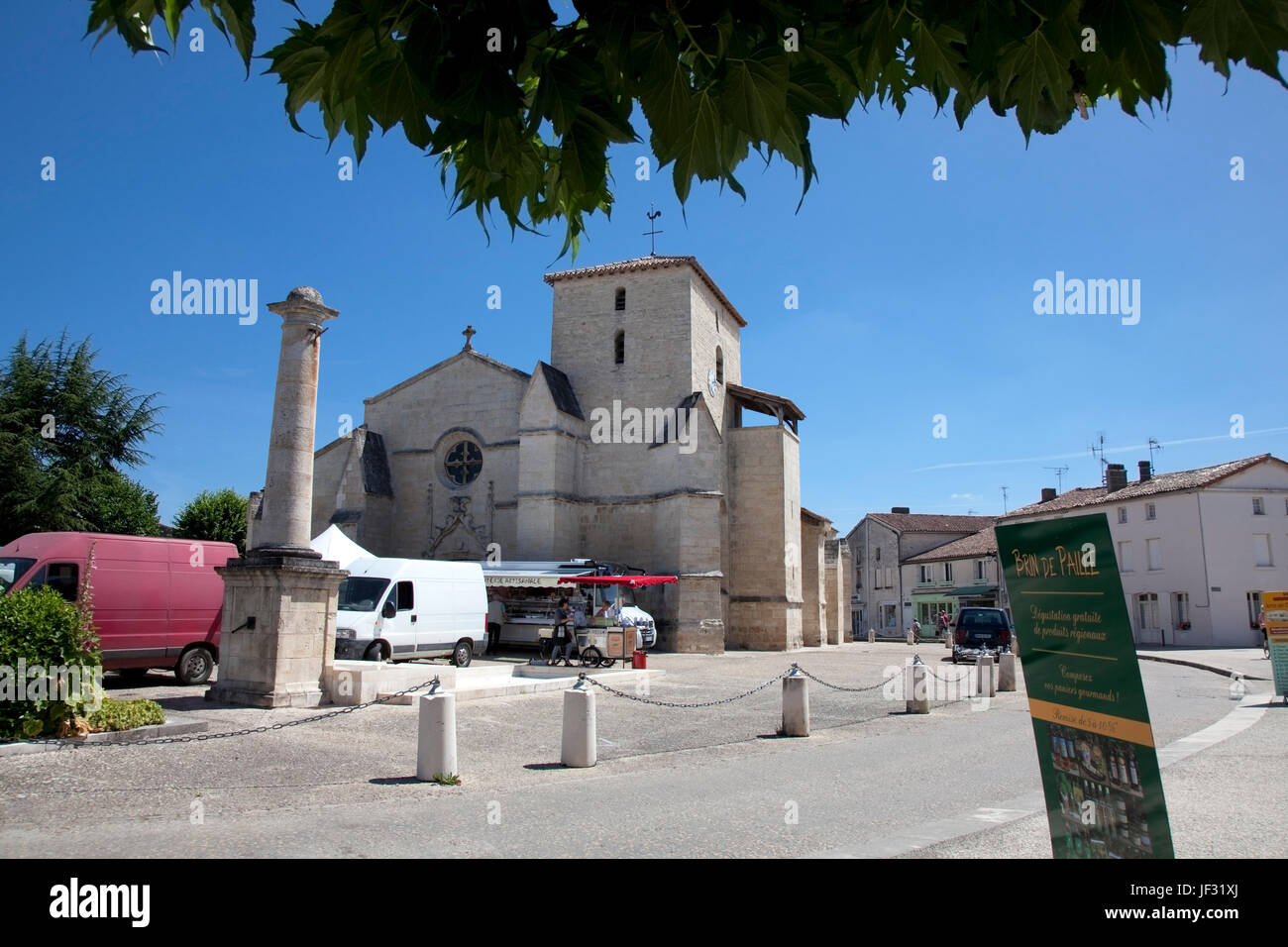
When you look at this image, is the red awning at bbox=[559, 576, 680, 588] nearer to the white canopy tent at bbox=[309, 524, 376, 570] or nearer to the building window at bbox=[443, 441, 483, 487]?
the white canopy tent at bbox=[309, 524, 376, 570]

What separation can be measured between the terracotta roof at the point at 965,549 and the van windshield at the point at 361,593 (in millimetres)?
40861

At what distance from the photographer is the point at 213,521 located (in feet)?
125

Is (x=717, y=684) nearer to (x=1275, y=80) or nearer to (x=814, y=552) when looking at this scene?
(x=1275, y=80)

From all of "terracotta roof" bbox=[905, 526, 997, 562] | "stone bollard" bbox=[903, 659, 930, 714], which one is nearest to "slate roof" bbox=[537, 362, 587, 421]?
"stone bollard" bbox=[903, 659, 930, 714]

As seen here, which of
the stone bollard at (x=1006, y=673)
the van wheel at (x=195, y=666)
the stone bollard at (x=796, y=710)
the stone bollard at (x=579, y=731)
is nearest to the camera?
the stone bollard at (x=579, y=731)

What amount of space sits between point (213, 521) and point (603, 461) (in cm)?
2011

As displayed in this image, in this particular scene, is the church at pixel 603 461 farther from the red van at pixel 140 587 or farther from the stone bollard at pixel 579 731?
the stone bollard at pixel 579 731

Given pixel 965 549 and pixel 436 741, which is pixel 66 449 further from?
pixel 965 549

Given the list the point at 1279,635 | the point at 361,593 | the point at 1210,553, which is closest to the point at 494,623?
the point at 361,593

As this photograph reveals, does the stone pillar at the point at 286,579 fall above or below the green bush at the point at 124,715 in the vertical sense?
above

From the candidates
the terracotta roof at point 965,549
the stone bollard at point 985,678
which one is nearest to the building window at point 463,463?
the stone bollard at point 985,678

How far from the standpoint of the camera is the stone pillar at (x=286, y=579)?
36.2ft

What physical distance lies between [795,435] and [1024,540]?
32069mm
